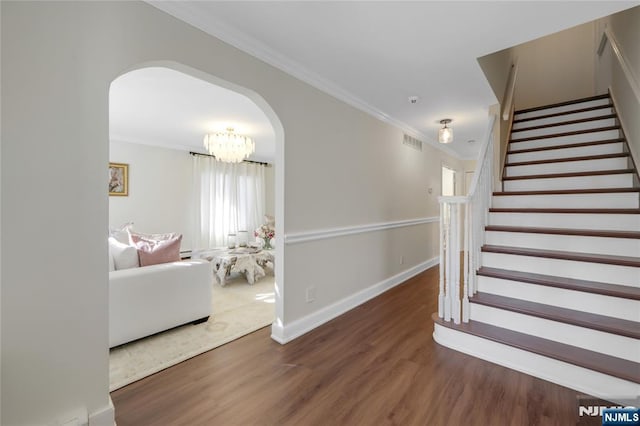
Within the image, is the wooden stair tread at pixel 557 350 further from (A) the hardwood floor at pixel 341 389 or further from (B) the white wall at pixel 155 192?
(B) the white wall at pixel 155 192

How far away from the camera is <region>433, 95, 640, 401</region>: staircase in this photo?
1.81m

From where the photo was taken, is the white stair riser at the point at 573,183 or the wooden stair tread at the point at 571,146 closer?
the white stair riser at the point at 573,183

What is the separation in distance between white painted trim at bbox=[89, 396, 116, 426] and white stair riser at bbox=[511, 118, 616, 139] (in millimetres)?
5036

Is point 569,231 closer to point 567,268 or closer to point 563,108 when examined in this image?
point 567,268

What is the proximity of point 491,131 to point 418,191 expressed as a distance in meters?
1.81

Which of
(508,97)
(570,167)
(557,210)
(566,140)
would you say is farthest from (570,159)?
(508,97)

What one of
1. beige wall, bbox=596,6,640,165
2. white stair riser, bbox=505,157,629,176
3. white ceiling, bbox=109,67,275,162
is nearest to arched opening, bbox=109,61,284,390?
white ceiling, bbox=109,67,275,162

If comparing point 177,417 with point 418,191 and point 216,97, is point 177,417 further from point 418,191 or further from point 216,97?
point 418,191

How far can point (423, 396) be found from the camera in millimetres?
1725

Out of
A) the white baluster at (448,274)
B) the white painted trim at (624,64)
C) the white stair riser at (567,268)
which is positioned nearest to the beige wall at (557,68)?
the white painted trim at (624,64)

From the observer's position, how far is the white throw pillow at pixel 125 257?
2.49 metres

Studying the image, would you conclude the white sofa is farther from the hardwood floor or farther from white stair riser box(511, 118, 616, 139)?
white stair riser box(511, 118, 616, 139)

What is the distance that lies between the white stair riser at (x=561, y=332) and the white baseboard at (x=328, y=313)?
1.22 m

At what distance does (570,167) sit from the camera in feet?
10.2
